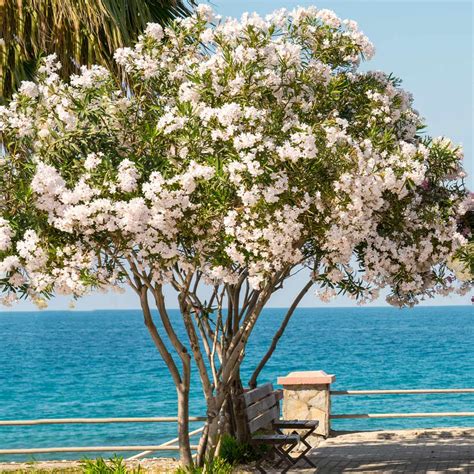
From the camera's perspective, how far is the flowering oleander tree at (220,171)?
9414mm

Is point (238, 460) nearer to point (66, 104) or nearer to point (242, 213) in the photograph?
point (242, 213)

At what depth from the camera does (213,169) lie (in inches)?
366

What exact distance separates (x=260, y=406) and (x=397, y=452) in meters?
2.29

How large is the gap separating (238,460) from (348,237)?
4270mm

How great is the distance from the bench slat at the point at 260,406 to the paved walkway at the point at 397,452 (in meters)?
0.89

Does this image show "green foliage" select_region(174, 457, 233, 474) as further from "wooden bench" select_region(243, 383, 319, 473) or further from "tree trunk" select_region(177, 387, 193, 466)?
"wooden bench" select_region(243, 383, 319, 473)

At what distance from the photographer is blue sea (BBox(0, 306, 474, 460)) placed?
37219 mm

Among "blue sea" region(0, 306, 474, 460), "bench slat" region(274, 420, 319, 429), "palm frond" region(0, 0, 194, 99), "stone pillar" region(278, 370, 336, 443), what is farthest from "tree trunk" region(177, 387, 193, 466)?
"blue sea" region(0, 306, 474, 460)

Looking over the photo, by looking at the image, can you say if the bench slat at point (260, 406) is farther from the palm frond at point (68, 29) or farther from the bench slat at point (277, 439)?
the palm frond at point (68, 29)

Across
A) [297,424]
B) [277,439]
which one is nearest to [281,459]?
[277,439]

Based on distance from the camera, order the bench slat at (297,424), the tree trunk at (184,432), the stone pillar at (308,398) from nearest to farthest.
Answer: the tree trunk at (184,432) < the bench slat at (297,424) < the stone pillar at (308,398)

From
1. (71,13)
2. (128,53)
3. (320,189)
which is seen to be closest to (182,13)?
(71,13)

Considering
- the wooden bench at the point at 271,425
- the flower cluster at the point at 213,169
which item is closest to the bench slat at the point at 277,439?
the wooden bench at the point at 271,425

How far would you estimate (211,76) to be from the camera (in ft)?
32.9
